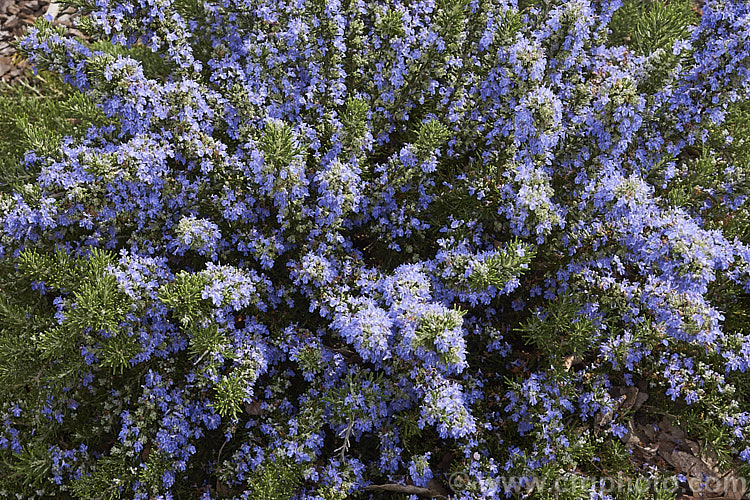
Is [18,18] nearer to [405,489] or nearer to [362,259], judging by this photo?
[362,259]

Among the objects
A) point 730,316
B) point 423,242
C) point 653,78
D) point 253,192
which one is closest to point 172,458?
point 253,192

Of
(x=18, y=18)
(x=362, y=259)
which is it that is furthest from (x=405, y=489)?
(x=18, y=18)

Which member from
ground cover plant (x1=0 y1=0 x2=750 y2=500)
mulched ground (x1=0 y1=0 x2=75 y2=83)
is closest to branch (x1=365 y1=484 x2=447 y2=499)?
ground cover plant (x1=0 y1=0 x2=750 y2=500)

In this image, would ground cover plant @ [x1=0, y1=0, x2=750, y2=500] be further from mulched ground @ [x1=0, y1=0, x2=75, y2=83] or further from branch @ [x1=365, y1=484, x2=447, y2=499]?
mulched ground @ [x1=0, y1=0, x2=75, y2=83]

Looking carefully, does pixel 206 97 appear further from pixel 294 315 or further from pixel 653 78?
pixel 653 78

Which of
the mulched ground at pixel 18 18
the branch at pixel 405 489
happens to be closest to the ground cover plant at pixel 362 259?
the branch at pixel 405 489

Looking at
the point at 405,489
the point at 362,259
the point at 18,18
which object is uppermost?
the point at 18,18
